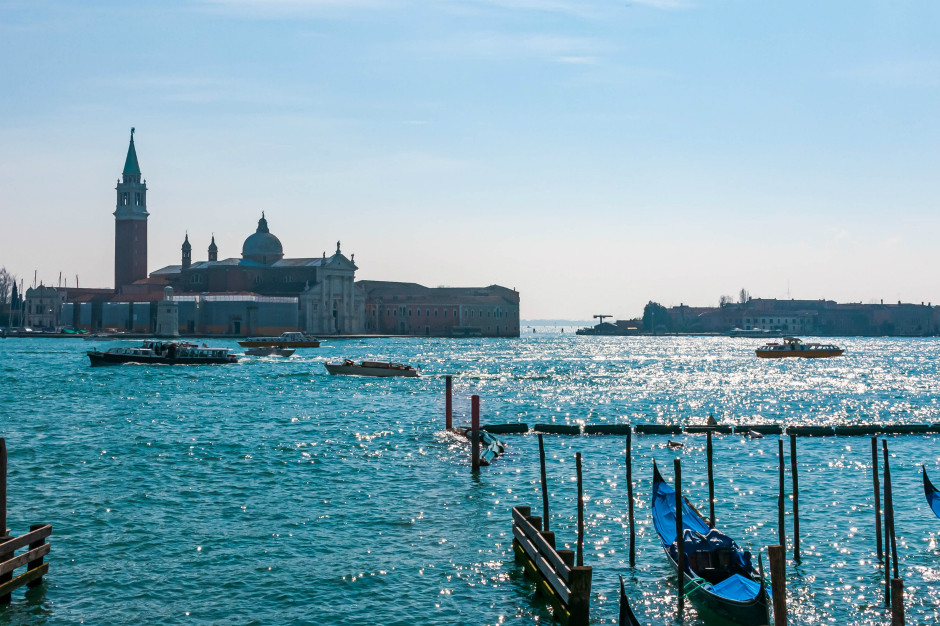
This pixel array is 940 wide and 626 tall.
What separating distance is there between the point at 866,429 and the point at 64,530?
940 inches

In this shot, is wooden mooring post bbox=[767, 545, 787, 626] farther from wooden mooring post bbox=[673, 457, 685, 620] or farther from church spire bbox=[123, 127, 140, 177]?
church spire bbox=[123, 127, 140, 177]

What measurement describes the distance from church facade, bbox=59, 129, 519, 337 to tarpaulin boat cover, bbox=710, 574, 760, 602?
107m

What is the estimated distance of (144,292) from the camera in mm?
122125

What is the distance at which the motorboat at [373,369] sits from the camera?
5928cm

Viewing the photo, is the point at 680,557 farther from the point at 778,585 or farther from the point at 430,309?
the point at 430,309

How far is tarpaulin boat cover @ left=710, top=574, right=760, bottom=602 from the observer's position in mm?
12102

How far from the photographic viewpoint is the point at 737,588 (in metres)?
12.3

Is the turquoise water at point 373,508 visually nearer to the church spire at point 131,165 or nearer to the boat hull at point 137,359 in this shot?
the boat hull at point 137,359

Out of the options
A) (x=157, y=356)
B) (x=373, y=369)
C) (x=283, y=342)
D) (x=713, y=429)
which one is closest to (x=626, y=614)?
(x=713, y=429)

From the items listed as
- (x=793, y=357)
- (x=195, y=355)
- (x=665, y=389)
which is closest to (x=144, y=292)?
(x=195, y=355)

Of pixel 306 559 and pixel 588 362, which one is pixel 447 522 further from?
pixel 588 362

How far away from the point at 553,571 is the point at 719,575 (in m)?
2.30

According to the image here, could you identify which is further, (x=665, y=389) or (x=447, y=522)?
(x=665, y=389)

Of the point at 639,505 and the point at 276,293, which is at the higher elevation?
the point at 276,293
